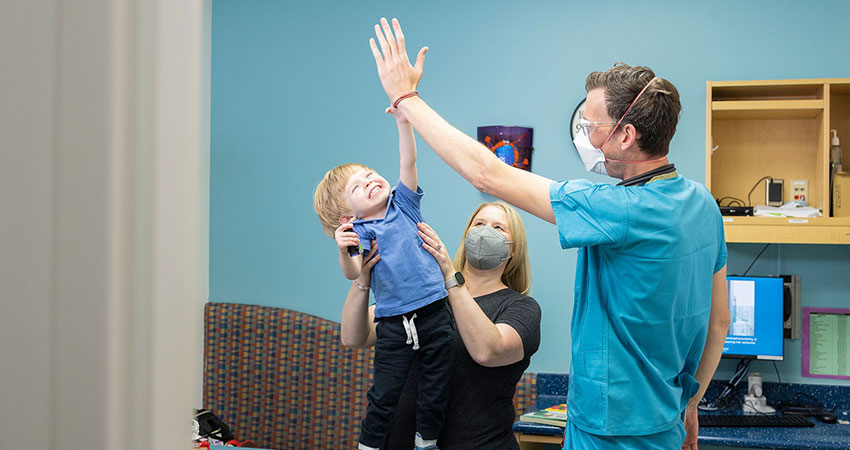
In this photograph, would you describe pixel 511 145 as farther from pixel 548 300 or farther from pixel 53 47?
pixel 53 47

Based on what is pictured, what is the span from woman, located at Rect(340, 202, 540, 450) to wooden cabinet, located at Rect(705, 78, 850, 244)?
147cm

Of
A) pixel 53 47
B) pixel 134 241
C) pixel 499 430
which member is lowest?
pixel 499 430

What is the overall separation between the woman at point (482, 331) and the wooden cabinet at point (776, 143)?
1.47m

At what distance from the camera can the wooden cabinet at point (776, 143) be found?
3.14 metres

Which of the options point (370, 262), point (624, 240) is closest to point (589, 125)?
point (624, 240)

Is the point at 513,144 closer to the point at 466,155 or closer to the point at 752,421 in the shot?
the point at 752,421

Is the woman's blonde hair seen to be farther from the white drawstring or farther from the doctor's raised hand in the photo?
the doctor's raised hand

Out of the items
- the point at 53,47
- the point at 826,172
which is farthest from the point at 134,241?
the point at 826,172

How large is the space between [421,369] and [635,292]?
757 millimetres

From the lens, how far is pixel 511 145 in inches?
146

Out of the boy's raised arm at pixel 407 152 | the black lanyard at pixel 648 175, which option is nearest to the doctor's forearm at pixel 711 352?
the black lanyard at pixel 648 175

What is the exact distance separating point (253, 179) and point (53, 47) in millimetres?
3769

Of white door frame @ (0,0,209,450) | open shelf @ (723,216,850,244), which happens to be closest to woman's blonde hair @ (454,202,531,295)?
open shelf @ (723,216,850,244)

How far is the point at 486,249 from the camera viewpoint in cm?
210
